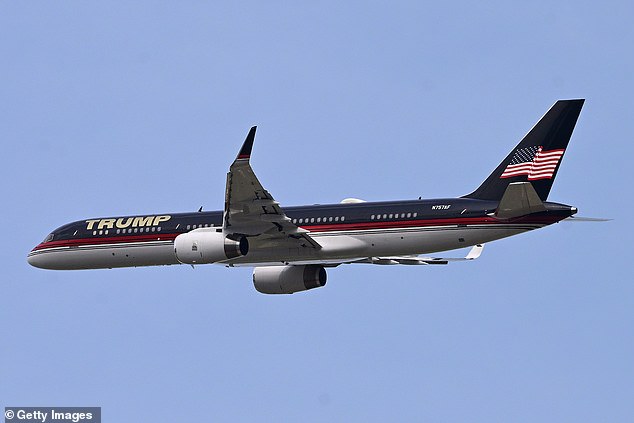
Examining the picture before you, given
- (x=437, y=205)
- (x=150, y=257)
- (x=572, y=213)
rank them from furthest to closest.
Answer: (x=150, y=257) < (x=437, y=205) < (x=572, y=213)

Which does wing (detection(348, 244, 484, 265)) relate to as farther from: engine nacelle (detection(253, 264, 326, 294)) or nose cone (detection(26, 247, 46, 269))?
nose cone (detection(26, 247, 46, 269))

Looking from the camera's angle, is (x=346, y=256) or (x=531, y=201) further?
(x=346, y=256)

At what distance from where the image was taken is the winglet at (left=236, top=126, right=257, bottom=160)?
154 feet

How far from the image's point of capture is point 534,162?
160 ft

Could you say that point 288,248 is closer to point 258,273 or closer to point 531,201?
point 258,273

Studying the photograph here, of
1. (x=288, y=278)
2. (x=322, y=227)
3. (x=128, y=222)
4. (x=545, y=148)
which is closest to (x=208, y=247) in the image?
(x=322, y=227)

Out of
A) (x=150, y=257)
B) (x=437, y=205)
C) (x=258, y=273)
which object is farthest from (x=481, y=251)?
(x=150, y=257)

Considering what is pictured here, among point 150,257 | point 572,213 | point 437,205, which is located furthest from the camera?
point 150,257

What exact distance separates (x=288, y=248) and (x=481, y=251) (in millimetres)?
8337

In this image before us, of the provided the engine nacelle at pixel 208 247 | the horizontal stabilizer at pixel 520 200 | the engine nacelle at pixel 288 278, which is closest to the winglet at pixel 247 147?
the engine nacelle at pixel 208 247

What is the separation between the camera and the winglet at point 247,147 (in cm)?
4694

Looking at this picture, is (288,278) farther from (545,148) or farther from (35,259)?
(545,148)

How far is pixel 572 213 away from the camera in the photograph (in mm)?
46625

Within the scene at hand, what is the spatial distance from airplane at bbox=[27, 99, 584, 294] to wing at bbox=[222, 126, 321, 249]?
4 cm
